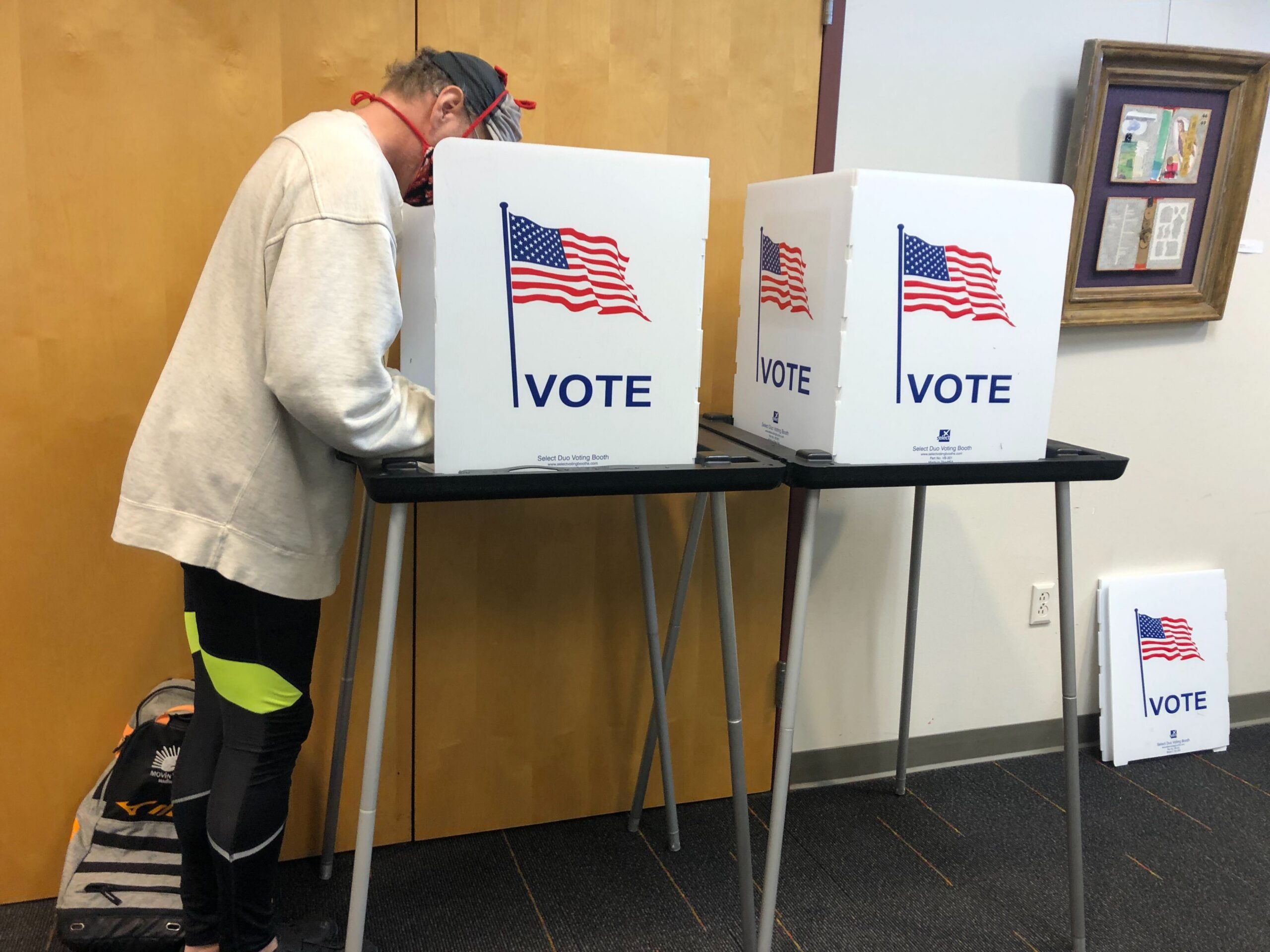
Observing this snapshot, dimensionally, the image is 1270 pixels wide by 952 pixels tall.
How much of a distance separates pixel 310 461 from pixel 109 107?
2.33ft

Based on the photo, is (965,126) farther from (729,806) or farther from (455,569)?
(729,806)

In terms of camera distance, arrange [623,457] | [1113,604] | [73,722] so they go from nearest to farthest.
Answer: [623,457], [73,722], [1113,604]

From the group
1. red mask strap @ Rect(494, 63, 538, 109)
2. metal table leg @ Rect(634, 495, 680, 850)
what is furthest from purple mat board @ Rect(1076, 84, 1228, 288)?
red mask strap @ Rect(494, 63, 538, 109)

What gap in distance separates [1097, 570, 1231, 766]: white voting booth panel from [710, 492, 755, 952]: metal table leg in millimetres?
1276

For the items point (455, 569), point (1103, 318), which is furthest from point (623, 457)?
point (1103, 318)

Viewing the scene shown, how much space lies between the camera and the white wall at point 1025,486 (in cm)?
192

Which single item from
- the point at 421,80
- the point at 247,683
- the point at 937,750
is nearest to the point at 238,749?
the point at 247,683

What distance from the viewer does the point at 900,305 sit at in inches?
Result: 54.0

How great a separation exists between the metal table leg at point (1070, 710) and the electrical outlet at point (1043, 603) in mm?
690

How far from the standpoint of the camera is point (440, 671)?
184cm

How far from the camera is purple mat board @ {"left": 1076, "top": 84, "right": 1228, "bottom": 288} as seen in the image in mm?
1993

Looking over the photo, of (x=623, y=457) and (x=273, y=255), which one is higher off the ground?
(x=273, y=255)

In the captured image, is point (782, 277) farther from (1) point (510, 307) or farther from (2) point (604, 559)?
(2) point (604, 559)

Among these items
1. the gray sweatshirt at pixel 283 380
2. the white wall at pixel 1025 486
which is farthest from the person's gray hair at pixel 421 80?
the white wall at pixel 1025 486
